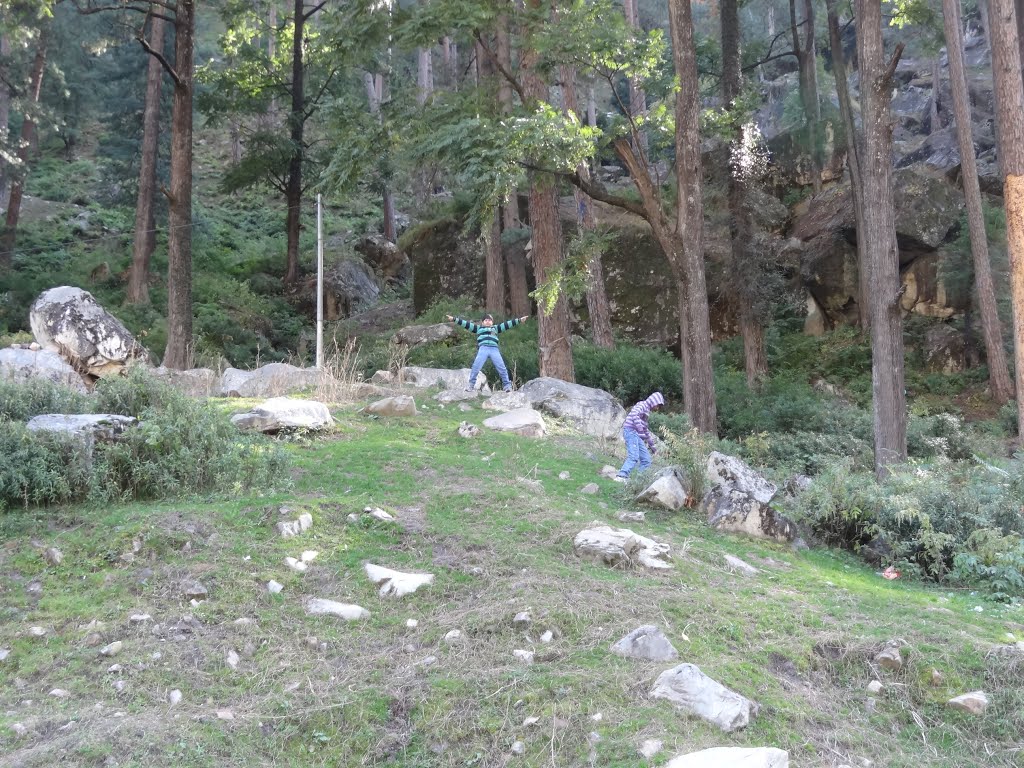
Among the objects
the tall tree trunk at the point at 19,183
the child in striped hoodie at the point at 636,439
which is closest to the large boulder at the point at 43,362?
the child in striped hoodie at the point at 636,439

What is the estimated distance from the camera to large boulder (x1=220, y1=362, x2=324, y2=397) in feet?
43.3

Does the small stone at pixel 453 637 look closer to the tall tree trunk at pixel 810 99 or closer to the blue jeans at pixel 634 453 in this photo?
the blue jeans at pixel 634 453

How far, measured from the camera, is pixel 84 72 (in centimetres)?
3931

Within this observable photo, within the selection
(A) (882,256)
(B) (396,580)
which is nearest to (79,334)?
(B) (396,580)

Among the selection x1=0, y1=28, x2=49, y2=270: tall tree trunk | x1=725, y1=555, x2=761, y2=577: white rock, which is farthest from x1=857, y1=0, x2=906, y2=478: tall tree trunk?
x1=0, y1=28, x2=49, y2=270: tall tree trunk

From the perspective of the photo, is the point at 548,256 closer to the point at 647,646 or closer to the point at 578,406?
the point at 578,406

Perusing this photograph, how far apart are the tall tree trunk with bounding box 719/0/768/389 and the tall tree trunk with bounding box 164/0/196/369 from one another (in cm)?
1106

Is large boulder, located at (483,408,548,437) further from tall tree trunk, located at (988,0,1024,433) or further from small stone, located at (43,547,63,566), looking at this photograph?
tall tree trunk, located at (988,0,1024,433)

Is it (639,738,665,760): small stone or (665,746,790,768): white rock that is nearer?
(665,746,790,768): white rock

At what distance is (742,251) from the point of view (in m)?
20.1

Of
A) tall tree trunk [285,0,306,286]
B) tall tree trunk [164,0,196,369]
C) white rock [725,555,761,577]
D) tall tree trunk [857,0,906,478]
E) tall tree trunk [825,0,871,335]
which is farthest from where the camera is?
tall tree trunk [285,0,306,286]

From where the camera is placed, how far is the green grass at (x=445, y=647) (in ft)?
15.3

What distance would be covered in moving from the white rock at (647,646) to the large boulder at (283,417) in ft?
18.6

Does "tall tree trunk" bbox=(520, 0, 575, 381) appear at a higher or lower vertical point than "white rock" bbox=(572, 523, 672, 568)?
higher
